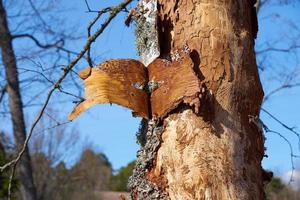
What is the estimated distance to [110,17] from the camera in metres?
2.35

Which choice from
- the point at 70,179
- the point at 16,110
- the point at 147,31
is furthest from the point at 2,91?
the point at 70,179

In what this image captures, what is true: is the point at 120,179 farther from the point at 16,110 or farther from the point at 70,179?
the point at 16,110

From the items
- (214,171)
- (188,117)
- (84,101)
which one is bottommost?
(214,171)

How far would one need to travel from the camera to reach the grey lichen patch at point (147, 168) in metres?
1.80

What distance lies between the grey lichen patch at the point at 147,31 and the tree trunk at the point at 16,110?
6.92 meters

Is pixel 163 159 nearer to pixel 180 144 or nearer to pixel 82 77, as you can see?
pixel 180 144

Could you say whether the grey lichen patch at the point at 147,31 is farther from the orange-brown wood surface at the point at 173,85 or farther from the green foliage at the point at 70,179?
the green foliage at the point at 70,179

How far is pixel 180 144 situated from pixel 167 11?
→ 487 millimetres

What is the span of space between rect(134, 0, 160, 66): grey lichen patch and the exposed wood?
54 mm

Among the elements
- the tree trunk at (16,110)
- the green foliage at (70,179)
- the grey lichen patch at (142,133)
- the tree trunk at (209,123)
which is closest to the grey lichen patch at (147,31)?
the tree trunk at (209,123)

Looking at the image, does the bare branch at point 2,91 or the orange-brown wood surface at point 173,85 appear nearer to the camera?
the orange-brown wood surface at point 173,85

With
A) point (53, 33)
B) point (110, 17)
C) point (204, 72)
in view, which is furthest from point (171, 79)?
point (53, 33)

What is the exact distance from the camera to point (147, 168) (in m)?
1.85

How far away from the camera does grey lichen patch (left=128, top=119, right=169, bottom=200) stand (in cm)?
180
